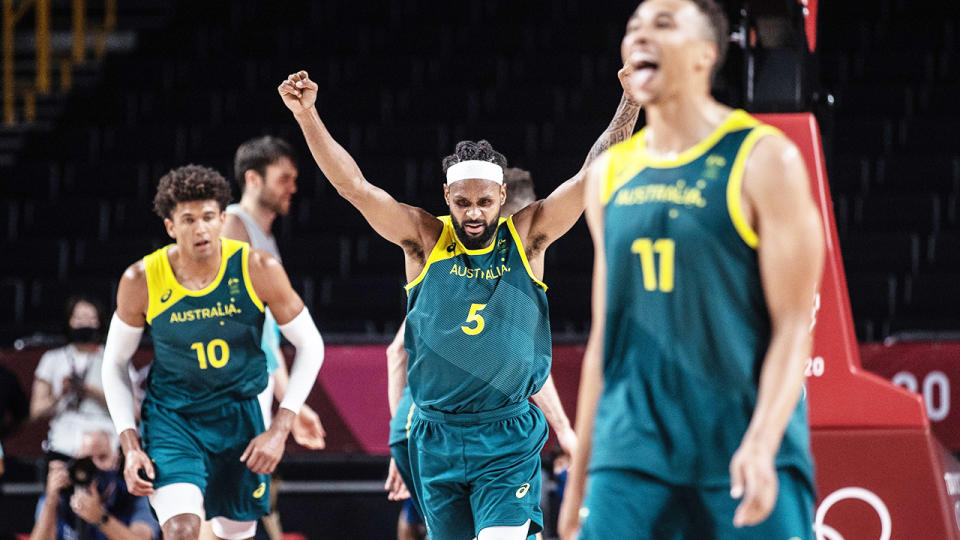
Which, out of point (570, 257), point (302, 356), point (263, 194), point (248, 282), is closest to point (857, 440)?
point (302, 356)

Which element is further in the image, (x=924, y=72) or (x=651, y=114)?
(x=924, y=72)

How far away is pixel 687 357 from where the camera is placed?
2.94 meters

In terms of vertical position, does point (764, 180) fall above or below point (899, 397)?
above

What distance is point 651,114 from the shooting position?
3047 millimetres

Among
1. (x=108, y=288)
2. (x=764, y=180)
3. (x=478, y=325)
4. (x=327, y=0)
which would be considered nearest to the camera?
(x=764, y=180)

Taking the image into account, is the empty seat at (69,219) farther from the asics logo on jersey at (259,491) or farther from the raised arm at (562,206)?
the raised arm at (562,206)

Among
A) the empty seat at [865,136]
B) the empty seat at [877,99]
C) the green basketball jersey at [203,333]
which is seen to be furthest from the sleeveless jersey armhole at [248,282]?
the empty seat at [877,99]

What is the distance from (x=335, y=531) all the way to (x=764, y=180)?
20.3ft

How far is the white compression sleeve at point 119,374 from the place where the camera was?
5.58 metres

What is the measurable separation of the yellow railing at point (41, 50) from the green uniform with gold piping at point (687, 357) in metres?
11.1

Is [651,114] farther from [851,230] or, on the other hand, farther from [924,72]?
[924,72]

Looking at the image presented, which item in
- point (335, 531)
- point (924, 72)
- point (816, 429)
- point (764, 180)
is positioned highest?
point (924, 72)

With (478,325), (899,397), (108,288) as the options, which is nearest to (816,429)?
(899,397)

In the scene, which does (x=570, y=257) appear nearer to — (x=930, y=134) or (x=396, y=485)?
(x=930, y=134)
